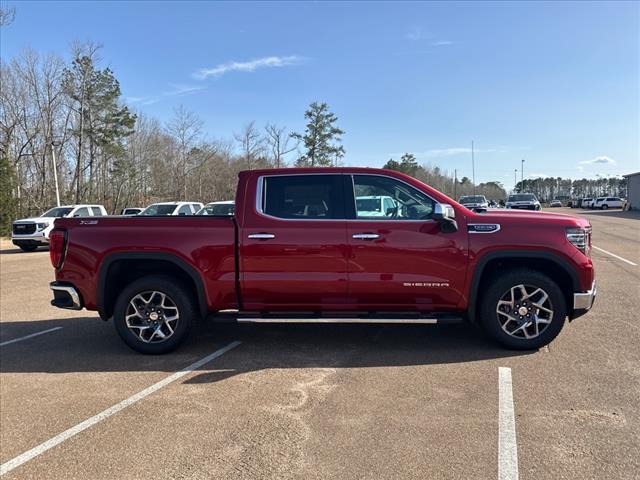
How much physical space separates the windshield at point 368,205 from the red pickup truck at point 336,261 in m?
0.01

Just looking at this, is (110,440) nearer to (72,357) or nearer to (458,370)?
(72,357)

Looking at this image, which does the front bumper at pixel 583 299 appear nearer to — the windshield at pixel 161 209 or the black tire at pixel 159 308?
the black tire at pixel 159 308

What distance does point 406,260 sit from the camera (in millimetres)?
4891

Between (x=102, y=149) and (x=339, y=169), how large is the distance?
139ft

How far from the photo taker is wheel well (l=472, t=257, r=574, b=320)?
5.04 meters

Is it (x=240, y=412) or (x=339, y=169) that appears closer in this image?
(x=240, y=412)

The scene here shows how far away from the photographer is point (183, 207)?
798 inches

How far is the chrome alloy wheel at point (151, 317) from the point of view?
5.24 m

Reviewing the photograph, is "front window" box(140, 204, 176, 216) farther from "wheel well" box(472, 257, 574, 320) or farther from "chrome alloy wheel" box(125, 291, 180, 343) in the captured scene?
"wheel well" box(472, 257, 574, 320)

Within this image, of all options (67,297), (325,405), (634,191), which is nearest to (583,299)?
(325,405)

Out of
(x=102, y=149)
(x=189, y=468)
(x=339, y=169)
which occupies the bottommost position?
(x=189, y=468)

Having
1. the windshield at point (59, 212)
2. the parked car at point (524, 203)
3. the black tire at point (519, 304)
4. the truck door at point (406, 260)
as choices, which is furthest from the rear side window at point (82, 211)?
the parked car at point (524, 203)

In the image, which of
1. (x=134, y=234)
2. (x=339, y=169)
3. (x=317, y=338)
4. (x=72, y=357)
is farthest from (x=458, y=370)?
(x=72, y=357)

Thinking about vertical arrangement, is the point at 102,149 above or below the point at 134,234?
above
